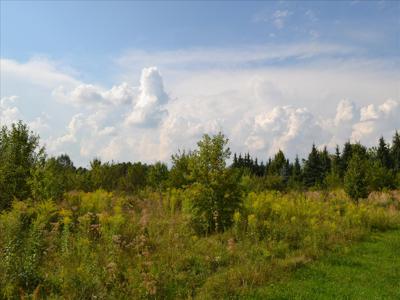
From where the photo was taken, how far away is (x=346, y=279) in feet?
29.0

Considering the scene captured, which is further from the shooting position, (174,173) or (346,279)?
(174,173)

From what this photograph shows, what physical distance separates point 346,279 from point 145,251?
4.58 metres

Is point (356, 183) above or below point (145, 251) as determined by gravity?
above

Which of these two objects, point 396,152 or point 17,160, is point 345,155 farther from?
point 17,160

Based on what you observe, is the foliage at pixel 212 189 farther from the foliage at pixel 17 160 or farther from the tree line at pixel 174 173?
the foliage at pixel 17 160

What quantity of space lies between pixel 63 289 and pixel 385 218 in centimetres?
1505

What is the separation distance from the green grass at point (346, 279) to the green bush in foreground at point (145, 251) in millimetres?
379

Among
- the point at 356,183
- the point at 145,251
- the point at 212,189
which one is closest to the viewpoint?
the point at 145,251

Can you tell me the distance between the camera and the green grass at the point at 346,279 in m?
7.77

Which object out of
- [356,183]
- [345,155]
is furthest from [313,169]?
[356,183]

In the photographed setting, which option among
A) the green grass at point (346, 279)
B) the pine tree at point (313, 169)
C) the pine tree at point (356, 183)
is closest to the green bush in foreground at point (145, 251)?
the green grass at point (346, 279)

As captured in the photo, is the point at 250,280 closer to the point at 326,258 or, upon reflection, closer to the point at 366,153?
the point at 326,258

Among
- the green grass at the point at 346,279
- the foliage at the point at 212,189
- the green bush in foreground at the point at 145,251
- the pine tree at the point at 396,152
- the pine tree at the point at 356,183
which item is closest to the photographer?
the green bush in foreground at the point at 145,251

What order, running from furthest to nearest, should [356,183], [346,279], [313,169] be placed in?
[313,169]
[356,183]
[346,279]
